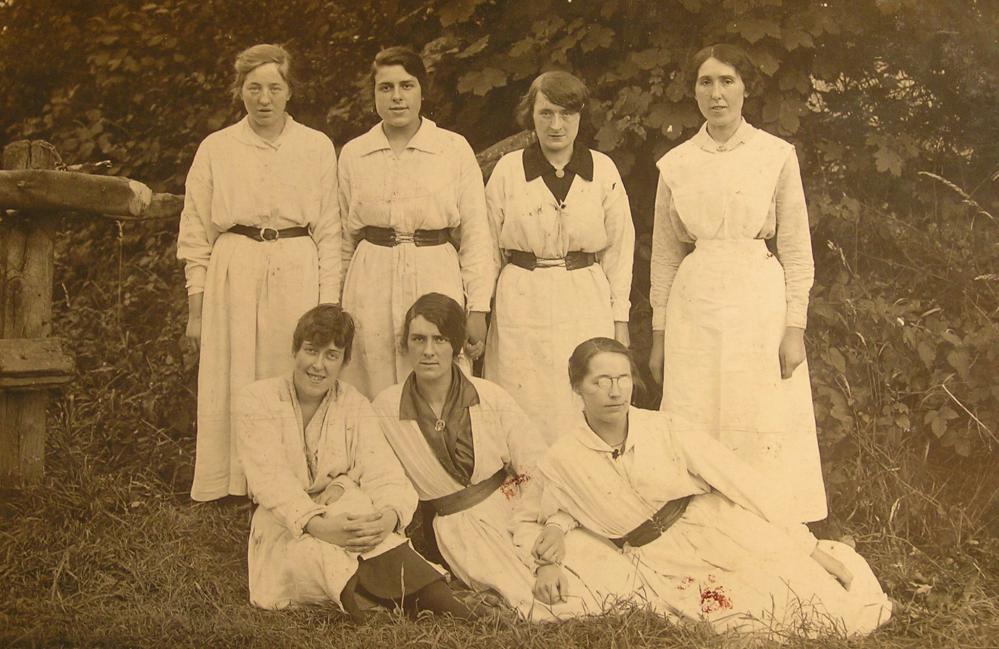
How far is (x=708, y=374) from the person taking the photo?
142 inches

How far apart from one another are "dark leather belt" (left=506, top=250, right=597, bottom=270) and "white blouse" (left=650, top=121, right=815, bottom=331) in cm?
31

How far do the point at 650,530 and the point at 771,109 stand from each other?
5.10 feet

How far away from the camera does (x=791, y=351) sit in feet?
11.8

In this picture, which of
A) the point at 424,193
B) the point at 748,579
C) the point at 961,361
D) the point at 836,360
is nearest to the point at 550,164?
the point at 424,193

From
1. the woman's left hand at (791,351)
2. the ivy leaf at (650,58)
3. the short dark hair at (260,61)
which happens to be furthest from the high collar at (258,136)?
the woman's left hand at (791,351)

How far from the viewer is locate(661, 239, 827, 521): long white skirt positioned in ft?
11.7

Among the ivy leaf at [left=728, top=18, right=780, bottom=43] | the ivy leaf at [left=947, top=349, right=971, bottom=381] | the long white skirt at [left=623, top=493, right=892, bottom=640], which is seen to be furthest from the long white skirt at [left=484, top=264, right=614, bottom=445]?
the ivy leaf at [left=947, top=349, right=971, bottom=381]

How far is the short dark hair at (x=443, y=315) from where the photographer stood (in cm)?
354

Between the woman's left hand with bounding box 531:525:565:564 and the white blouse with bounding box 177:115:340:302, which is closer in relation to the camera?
the woman's left hand with bounding box 531:525:565:564

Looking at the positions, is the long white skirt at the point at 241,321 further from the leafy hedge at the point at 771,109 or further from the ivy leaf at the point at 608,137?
the ivy leaf at the point at 608,137

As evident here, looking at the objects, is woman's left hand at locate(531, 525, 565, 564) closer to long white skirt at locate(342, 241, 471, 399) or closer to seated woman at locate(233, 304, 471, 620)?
seated woman at locate(233, 304, 471, 620)

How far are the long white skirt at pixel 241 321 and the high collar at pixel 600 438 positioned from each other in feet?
3.36

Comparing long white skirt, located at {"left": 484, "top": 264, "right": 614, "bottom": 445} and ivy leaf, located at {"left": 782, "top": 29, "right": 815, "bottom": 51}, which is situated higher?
ivy leaf, located at {"left": 782, "top": 29, "right": 815, "bottom": 51}

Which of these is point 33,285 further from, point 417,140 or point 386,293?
point 417,140
